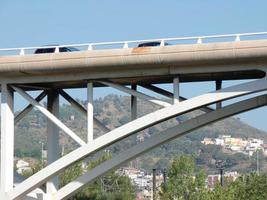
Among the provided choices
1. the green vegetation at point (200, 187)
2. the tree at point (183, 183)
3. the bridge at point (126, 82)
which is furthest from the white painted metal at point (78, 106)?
the tree at point (183, 183)

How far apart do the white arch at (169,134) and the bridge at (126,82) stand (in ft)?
0.11

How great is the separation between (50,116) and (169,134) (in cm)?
439

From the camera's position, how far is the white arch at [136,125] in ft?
75.3

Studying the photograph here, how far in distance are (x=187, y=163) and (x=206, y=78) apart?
1379 inches

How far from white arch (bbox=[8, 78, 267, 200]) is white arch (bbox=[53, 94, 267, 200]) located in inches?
51.4

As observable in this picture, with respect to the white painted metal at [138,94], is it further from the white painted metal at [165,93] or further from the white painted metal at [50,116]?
the white painted metal at [50,116]

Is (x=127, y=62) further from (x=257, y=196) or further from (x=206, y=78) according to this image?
(x=257, y=196)

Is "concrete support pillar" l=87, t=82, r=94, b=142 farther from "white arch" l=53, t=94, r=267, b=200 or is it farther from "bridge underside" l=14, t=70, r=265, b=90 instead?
"white arch" l=53, t=94, r=267, b=200

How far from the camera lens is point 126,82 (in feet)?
88.9

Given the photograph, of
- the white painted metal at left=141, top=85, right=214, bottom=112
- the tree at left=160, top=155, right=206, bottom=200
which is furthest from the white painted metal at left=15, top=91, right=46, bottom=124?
the tree at left=160, top=155, right=206, bottom=200

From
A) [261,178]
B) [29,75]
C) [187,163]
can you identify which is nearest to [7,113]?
[29,75]

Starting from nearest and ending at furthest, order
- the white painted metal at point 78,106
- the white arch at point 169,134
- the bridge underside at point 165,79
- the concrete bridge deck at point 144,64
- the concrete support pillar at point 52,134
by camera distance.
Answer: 1. the concrete bridge deck at point 144,64
2. the white arch at point 169,134
3. the bridge underside at point 165,79
4. the white painted metal at point 78,106
5. the concrete support pillar at point 52,134

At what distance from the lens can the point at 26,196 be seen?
27.6 meters

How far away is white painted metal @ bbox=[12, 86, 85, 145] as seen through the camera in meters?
25.2
